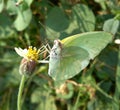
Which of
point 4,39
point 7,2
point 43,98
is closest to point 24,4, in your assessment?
point 7,2

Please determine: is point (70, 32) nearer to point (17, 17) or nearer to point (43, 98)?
point (17, 17)

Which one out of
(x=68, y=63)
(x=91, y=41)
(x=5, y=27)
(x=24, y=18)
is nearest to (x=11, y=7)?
(x=24, y=18)

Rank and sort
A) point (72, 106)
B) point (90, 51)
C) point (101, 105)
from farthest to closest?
point (72, 106)
point (101, 105)
point (90, 51)

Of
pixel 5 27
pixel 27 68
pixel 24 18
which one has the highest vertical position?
pixel 27 68

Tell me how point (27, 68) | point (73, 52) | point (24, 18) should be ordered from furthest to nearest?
point (24, 18) < point (73, 52) < point (27, 68)

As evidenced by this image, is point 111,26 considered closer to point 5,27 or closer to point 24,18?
point 24,18

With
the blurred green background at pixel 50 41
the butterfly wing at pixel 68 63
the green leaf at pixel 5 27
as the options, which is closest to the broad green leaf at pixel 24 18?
the blurred green background at pixel 50 41
